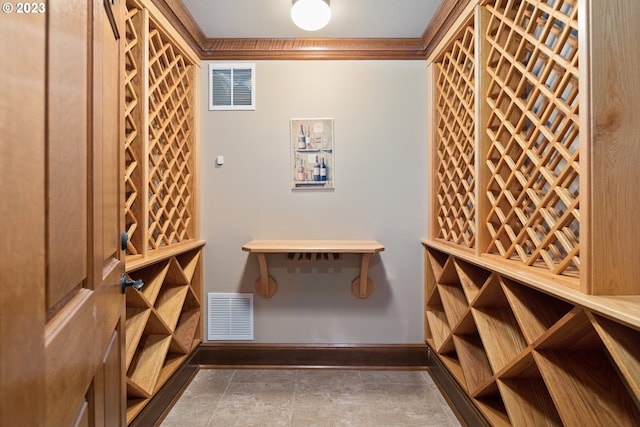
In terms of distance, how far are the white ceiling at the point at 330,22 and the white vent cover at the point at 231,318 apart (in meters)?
1.93

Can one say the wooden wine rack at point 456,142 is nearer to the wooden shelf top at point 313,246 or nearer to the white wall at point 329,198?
the white wall at point 329,198

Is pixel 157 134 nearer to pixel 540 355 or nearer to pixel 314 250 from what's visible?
pixel 314 250

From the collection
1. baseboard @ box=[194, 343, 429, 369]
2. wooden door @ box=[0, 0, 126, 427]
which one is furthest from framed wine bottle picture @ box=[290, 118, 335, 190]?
wooden door @ box=[0, 0, 126, 427]

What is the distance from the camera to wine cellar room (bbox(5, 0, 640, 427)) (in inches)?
40.6

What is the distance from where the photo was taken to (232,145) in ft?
8.48

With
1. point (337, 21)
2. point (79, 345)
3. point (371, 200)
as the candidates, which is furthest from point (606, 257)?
point (337, 21)

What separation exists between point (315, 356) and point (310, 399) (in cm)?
43

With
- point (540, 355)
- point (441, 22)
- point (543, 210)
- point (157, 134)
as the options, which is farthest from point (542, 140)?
point (157, 134)

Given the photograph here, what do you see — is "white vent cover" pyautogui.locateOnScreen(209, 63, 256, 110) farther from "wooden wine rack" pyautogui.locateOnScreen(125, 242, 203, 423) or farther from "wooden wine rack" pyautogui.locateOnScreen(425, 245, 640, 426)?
"wooden wine rack" pyautogui.locateOnScreen(425, 245, 640, 426)

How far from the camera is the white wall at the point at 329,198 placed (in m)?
2.57

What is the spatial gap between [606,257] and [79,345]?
53.8 inches

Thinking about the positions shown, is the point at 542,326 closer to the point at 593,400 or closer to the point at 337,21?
the point at 593,400

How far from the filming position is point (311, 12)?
1.98 m

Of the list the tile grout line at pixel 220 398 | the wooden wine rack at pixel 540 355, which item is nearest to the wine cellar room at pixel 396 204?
the wooden wine rack at pixel 540 355
